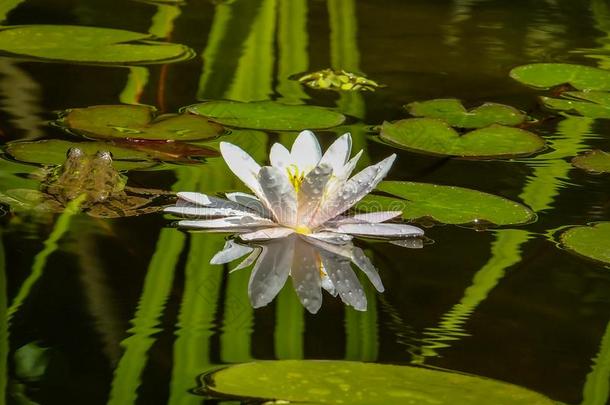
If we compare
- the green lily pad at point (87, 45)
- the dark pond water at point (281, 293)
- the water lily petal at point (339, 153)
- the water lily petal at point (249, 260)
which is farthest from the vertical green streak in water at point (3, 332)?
the green lily pad at point (87, 45)

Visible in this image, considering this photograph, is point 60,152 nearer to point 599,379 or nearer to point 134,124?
point 134,124

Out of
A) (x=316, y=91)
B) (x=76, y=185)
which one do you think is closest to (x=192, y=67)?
(x=316, y=91)

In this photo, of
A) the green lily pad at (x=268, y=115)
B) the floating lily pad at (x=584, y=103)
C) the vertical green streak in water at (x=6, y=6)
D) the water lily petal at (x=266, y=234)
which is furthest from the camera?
the vertical green streak in water at (x=6, y=6)

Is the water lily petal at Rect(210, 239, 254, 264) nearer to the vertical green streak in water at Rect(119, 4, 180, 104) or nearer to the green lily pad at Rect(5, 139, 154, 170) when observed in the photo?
the green lily pad at Rect(5, 139, 154, 170)

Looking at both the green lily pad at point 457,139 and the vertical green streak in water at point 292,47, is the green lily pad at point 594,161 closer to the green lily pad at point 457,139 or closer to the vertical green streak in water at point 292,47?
the green lily pad at point 457,139

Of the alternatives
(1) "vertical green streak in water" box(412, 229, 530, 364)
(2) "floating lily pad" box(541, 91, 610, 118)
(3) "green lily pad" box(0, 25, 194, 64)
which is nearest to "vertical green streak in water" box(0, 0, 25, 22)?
(3) "green lily pad" box(0, 25, 194, 64)

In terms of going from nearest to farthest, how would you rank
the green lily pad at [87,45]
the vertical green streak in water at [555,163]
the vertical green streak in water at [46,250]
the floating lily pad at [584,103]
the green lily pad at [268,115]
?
the vertical green streak in water at [46,250] → the vertical green streak in water at [555,163] → the green lily pad at [268,115] → the floating lily pad at [584,103] → the green lily pad at [87,45]

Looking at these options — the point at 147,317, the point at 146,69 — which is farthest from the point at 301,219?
the point at 146,69
